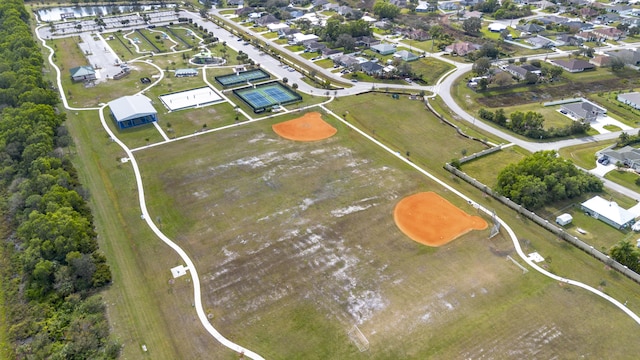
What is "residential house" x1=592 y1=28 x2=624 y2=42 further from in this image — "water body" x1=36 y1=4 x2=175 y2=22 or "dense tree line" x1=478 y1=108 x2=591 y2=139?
"water body" x1=36 y1=4 x2=175 y2=22

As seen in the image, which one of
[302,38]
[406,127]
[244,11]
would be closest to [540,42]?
[302,38]

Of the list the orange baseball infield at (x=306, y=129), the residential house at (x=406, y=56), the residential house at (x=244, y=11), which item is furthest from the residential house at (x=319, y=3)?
the orange baseball infield at (x=306, y=129)

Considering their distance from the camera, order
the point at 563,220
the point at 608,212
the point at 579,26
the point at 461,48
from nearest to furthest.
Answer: the point at 563,220, the point at 608,212, the point at 461,48, the point at 579,26

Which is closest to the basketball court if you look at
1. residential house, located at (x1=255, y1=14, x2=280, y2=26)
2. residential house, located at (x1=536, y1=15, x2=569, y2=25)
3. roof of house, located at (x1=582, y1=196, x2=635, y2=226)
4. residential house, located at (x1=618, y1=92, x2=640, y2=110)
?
residential house, located at (x1=255, y1=14, x2=280, y2=26)

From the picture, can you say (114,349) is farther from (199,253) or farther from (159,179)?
(159,179)

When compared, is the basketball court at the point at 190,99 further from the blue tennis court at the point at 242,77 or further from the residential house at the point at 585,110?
the residential house at the point at 585,110

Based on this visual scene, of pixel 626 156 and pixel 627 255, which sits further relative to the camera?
pixel 626 156

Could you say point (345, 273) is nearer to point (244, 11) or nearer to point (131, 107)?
point (131, 107)
